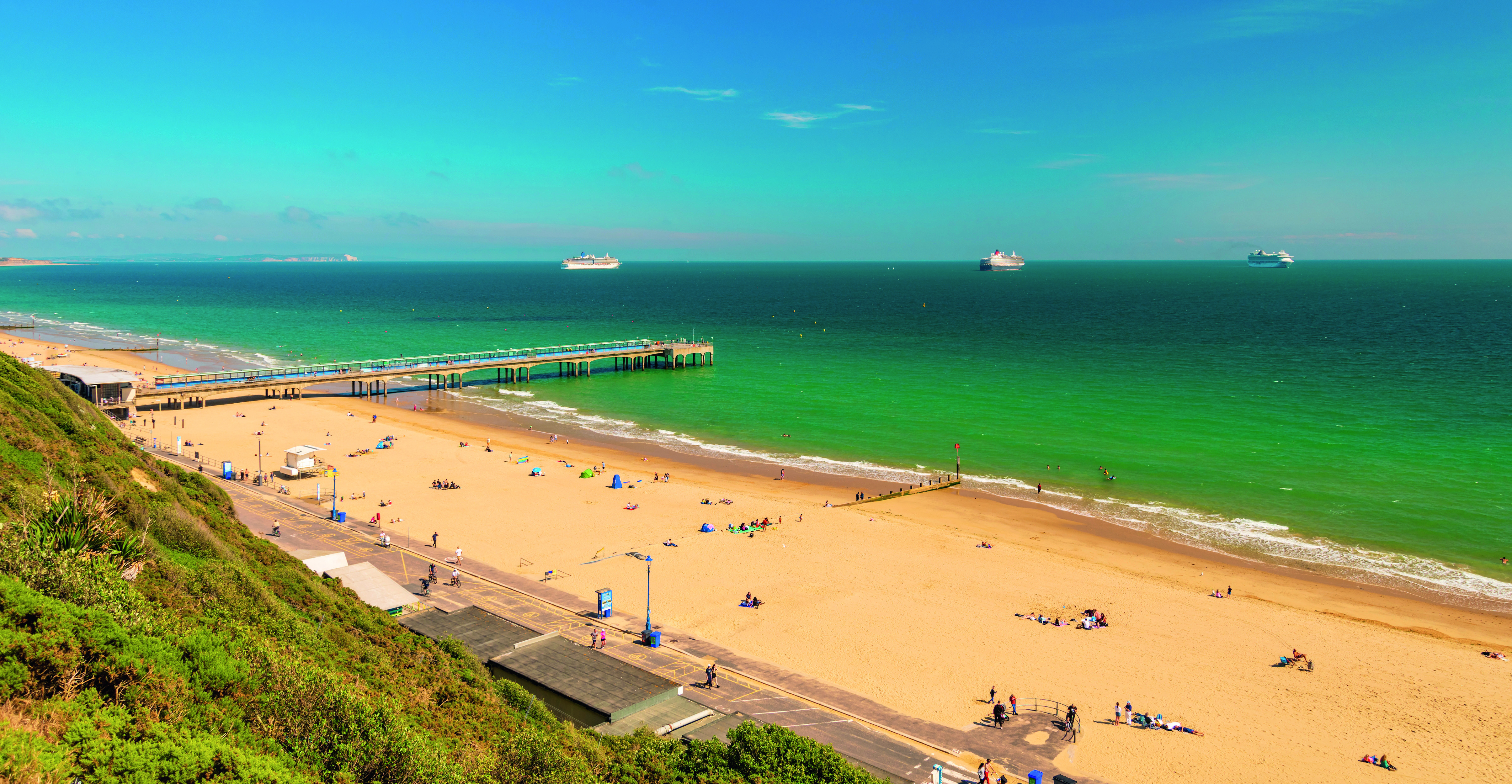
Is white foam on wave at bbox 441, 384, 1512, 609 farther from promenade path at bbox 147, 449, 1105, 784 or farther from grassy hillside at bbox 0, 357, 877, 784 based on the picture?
grassy hillside at bbox 0, 357, 877, 784

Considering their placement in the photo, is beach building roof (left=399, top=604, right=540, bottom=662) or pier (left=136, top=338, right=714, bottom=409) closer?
beach building roof (left=399, top=604, right=540, bottom=662)

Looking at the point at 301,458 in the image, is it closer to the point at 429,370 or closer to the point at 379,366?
the point at 429,370

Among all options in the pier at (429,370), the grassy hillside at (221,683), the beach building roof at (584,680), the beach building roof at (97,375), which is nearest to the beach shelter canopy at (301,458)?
the beach building roof at (97,375)

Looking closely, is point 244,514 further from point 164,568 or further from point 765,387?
point 765,387

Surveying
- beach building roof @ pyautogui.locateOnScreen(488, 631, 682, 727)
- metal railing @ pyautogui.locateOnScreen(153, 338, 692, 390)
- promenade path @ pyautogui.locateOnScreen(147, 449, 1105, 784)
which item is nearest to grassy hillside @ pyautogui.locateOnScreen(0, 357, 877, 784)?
beach building roof @ pyautogui.locateOnScreen(488, 631, 682, 727)

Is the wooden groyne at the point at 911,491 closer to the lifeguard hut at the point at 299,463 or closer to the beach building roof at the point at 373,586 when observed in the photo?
the beach building roof at the point at 373,586
